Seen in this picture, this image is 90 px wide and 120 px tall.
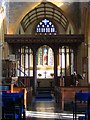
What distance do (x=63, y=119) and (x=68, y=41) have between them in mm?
12628

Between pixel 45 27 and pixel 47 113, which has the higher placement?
pixel 45 27

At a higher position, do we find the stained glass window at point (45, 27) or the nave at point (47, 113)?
the stained glass window at point (45, 27)

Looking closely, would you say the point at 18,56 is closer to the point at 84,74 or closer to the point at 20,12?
the point at 20,12

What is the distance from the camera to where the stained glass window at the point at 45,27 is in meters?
36.8

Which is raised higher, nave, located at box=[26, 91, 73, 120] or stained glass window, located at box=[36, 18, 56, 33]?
stained glass window, located at box=[36, 18, 56, 33]

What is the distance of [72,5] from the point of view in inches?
1053

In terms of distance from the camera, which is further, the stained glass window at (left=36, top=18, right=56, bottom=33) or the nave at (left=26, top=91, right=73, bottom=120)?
the stained glass window at (left=36, top=18, right=56, bottom=33)

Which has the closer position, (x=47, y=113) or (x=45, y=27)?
(x=47, y=113)

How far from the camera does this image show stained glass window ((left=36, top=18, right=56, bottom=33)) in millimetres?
36781

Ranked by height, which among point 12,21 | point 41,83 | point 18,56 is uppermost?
point 12,21

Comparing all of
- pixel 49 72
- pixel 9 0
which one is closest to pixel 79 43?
pixel 9 0

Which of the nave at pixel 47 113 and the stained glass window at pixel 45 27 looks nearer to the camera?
the nave at pixel 47 113

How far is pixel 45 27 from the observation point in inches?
1458

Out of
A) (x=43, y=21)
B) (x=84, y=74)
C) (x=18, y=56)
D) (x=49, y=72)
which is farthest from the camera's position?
(x=43, y=21)
